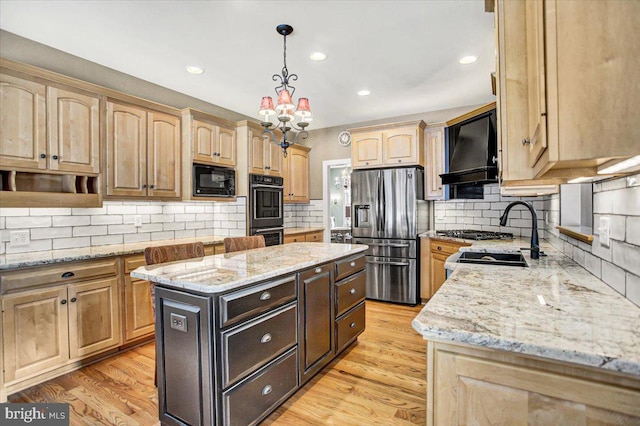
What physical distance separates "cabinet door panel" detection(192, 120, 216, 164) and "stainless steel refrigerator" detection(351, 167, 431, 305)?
6.60ft

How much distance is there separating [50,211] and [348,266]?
2.60m

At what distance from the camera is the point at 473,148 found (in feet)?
11.7

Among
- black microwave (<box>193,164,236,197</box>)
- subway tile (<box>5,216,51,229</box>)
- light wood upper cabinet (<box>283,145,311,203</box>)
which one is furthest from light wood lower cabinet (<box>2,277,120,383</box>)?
light wood upper cabinet (<box>283,145,311,203</box>)

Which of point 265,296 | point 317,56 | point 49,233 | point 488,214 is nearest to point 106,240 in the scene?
point 49,233

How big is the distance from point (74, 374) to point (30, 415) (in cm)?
56

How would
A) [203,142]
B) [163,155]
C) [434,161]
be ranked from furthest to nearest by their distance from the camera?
[434,161] → [203,142] → [163,155]

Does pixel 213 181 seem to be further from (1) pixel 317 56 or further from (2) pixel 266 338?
(2) pixel 266 338

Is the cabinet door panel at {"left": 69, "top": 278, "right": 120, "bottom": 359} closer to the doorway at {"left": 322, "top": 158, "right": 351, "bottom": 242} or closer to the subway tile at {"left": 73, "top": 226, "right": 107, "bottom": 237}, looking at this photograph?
the subway tile at {"left": 73, "top": 226, "right": 107, "bottom": 237}

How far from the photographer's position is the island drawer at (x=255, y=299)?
1590 mm

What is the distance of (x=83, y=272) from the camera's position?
8.34ft

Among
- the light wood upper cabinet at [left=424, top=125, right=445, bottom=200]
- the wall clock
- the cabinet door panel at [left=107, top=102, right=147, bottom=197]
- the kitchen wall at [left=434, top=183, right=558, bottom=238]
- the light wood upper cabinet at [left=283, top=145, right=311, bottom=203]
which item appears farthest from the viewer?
the wall clock

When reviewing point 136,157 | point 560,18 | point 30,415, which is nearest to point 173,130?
point 136,157

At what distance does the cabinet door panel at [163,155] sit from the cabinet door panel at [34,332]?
1.29 metres

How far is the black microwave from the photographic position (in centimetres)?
362
